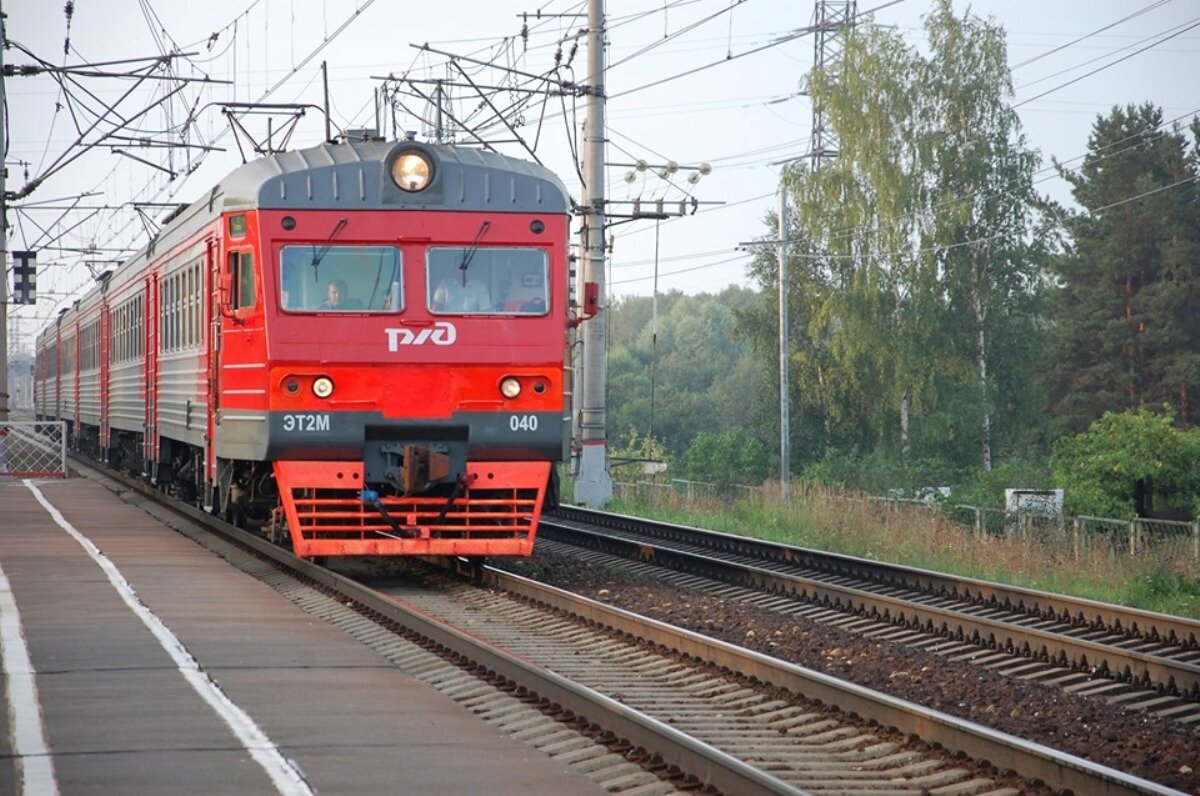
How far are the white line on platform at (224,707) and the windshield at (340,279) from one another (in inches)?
99.1

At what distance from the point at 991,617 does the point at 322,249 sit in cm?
570

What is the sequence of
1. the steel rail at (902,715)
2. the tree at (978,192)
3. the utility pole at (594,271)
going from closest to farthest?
1. the steel rail at (902,715)
2. the utility pole at (594,271)
3. the tree at (978,192)

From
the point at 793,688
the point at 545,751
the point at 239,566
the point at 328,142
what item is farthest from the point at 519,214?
the point at 545,751

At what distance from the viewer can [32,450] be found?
103ft

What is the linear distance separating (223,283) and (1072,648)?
699cm

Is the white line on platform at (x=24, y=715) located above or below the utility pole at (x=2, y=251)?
below

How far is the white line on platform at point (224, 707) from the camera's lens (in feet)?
20.6

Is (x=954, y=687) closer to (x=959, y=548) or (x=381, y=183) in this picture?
(x=381, y=183)

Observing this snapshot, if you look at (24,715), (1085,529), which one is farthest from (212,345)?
(1085,529)

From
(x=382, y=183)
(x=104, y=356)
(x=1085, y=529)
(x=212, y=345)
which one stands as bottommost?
(x=1085, y=529)

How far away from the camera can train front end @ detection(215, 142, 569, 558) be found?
12.4m

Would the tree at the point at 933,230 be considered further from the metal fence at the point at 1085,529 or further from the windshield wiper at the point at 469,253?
the windshield wiper at the point at 469,253

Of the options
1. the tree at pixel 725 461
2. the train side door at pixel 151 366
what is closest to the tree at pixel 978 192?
the tree at pixel 725 461

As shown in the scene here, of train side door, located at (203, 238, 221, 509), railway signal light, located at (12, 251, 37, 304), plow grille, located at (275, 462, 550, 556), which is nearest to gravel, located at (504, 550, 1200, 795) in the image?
plow grille, located at (275, 462, 550, 556)
